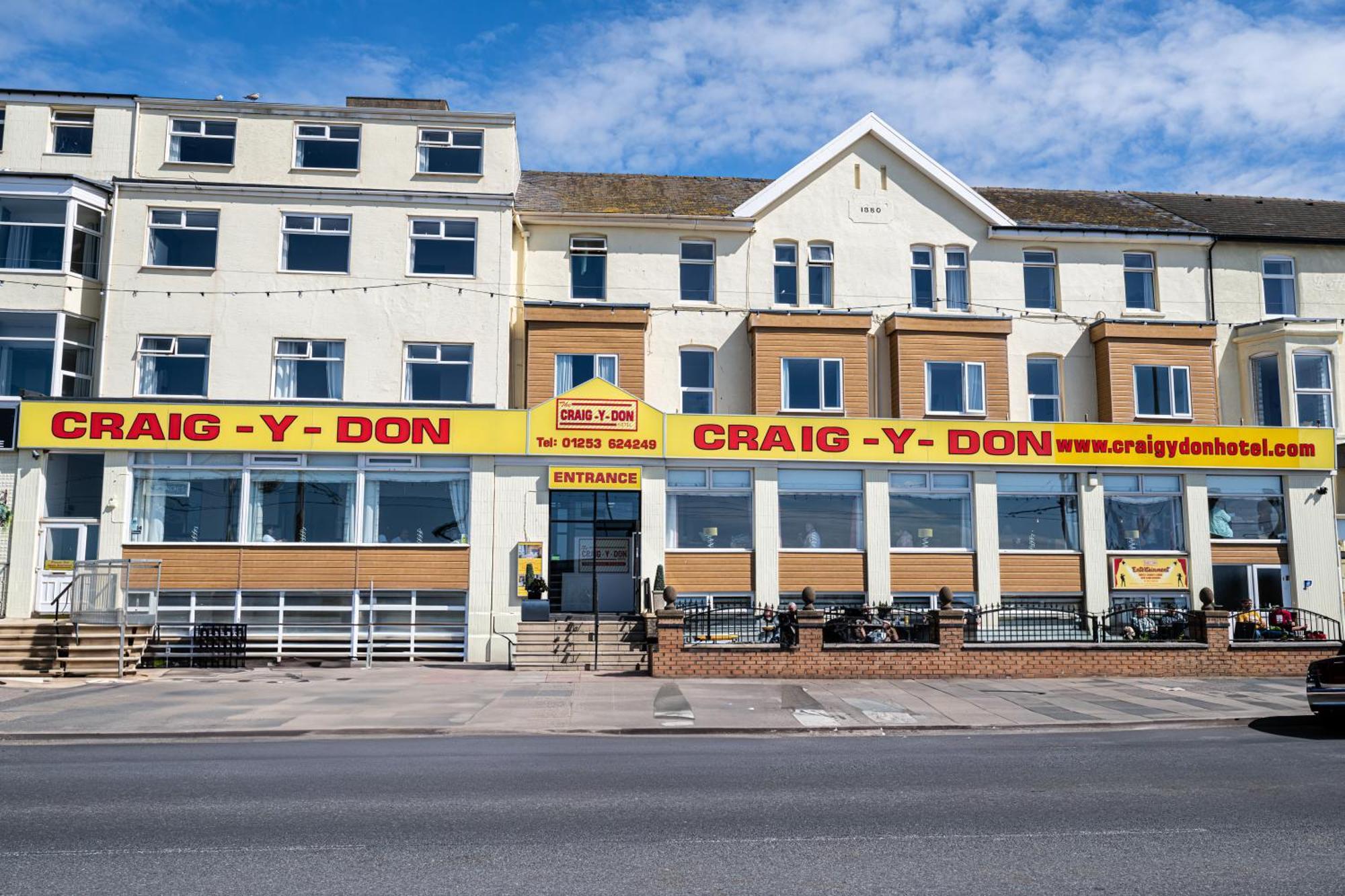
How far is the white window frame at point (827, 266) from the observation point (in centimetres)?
2853

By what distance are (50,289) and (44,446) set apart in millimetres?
3804

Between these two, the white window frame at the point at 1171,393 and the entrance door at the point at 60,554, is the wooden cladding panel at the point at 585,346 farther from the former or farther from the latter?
the white window frame at the point at 1171,393

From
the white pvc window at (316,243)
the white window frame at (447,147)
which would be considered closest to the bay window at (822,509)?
the white window frame at (447,147)

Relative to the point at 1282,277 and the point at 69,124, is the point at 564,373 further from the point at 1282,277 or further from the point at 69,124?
the point at 1282,277

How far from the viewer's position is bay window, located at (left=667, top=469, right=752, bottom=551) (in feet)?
85.4

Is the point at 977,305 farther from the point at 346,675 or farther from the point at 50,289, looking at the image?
the point at 50,289

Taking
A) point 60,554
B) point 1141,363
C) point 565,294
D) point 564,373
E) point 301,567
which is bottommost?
point 301,567

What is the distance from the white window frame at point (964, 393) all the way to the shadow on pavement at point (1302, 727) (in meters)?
12.2

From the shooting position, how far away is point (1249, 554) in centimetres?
2766

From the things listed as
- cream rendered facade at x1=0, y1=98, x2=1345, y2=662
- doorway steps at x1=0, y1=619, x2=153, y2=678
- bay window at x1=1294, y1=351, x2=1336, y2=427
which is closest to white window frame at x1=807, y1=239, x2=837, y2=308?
cream rendered facade at x1=0, y1=98, x2=1345, y2=662

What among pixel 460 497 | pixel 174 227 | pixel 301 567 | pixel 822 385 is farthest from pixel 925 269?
pixel 174 227

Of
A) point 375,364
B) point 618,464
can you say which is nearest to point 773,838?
point 618,464

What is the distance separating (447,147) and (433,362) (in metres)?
5.69

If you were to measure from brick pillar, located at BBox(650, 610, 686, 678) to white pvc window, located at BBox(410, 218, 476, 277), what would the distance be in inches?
422
